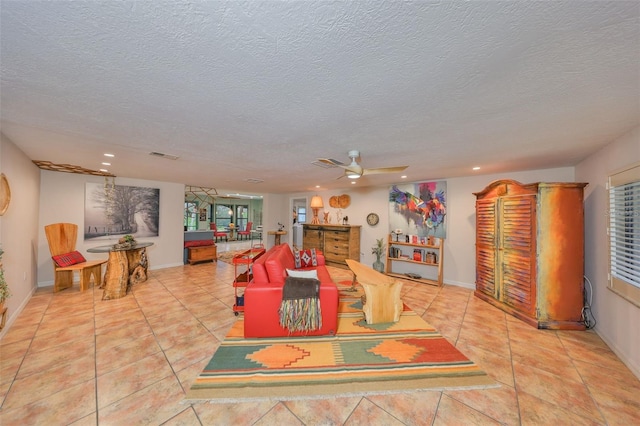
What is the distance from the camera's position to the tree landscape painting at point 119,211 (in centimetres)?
495

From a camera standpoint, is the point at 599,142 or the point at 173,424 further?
the point at 599,142

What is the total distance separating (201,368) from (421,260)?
4.63 meters

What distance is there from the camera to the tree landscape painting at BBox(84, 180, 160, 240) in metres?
4.95

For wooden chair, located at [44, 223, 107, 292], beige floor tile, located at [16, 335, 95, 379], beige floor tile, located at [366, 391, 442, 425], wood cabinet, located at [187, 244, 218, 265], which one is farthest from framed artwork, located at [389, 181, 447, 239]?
wooden chair, located at [44, 223, 107, 292]

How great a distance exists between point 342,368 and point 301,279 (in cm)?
99

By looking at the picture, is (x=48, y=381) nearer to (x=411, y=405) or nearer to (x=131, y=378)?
(x=131, y=378)

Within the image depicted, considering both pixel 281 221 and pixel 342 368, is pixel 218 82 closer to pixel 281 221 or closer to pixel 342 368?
pixel 342 368

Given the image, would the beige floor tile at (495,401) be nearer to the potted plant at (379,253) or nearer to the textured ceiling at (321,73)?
the textured ceiling at (321,73)

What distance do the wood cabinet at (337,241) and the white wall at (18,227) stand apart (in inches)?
218

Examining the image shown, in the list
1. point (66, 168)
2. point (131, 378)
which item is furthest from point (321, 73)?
point (66, 168)

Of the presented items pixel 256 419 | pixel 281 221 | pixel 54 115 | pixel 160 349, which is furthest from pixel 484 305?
pixel 281 221

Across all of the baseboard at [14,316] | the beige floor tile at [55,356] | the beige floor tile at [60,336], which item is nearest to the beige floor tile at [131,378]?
the beige floor tile at [55,356]

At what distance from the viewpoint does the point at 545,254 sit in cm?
308

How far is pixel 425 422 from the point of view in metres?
1.61
